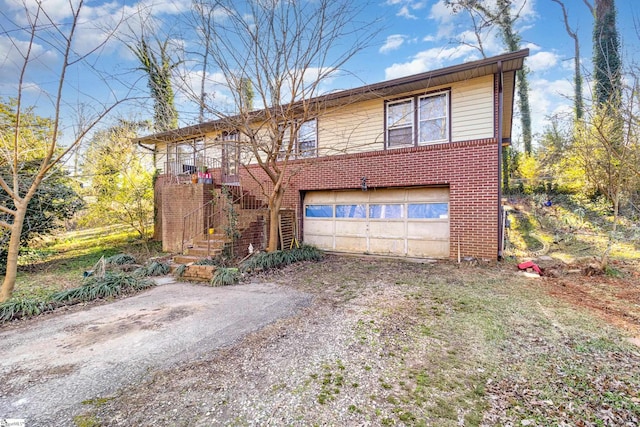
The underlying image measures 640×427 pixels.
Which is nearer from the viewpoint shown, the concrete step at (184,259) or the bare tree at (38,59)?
the bare tree at (38,59)

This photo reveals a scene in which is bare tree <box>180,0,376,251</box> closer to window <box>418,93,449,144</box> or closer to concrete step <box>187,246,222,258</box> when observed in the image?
window <box>418,93,449,144</box>

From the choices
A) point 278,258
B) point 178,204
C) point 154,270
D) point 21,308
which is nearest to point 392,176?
point 278,258

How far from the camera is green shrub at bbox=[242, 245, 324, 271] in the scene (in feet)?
24.0

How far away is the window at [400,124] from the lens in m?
8.52

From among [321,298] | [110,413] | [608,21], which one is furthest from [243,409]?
[608,21]

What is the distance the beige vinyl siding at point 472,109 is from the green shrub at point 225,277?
6.50 metres

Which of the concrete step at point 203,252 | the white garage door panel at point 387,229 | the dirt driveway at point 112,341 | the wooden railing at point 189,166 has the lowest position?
the dirt driveway at point 112,341

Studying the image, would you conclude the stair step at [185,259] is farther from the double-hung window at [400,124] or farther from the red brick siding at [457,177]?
the double-hung window at [400,124]

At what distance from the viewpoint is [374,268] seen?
7.37 m

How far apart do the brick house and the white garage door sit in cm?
3

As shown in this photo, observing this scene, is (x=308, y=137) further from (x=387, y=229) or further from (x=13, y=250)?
(x=13, y=250)

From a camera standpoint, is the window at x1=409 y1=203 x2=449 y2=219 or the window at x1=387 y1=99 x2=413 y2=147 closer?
the window at x1=409 y1=203 x2=449 y2=219

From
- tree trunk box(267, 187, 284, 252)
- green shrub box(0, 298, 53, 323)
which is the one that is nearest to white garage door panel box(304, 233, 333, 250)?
tree trunk box(267, 187, 284, 252)

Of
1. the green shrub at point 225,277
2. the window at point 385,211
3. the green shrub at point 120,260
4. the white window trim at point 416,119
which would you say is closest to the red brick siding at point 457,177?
the white window trim at point 416,119
